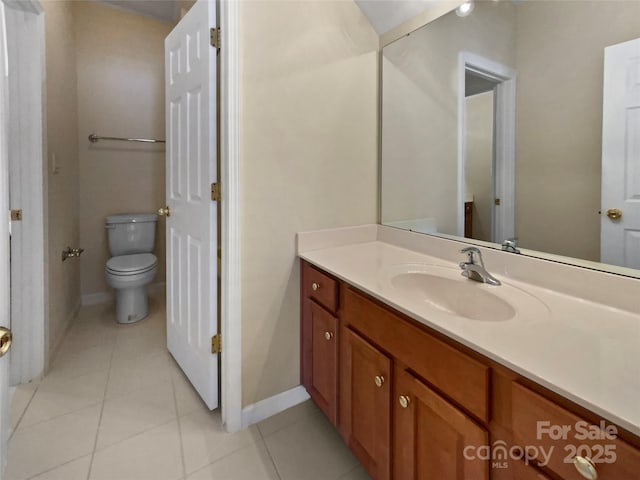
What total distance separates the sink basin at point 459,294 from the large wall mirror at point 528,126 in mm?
219

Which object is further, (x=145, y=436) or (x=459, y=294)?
(x=145, y=436)

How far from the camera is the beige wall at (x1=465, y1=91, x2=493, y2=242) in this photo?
1.31 m

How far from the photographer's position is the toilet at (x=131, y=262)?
7.76 ft

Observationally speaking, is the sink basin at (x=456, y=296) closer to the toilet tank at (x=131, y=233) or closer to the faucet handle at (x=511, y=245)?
the faucet handle at (x=511, y=245)

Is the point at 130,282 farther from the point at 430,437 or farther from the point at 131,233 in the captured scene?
the point at 430,437

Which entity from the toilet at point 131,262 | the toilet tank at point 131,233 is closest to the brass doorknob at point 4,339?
the toilet at point 131,262

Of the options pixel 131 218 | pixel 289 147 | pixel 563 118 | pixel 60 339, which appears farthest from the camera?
pixel 131 218

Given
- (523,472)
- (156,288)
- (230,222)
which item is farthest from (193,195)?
(156,288)

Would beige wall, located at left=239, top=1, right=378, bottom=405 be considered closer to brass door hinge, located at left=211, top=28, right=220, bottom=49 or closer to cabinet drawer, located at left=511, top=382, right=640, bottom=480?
brass door hinge, located at left=211, top=28, right=220, bottom=49

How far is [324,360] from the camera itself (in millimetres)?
1384

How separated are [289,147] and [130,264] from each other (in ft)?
5.67

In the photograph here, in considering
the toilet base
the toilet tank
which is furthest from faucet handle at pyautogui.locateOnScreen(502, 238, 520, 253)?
the toilet tank

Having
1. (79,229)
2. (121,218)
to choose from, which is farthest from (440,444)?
(79,229)

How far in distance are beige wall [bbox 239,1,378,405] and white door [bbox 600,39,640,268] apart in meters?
0.99
